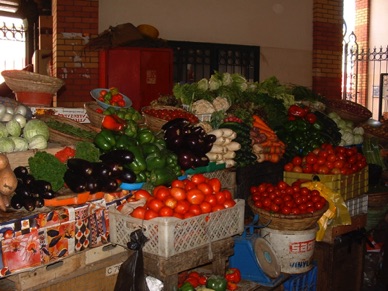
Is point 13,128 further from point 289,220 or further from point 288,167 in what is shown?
point 288,167

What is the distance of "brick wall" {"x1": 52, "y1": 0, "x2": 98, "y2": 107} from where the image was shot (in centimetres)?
794

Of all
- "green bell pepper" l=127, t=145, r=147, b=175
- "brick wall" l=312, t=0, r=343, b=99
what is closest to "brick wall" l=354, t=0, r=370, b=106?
"brick wall" l=312, t=0, r=343, b=99

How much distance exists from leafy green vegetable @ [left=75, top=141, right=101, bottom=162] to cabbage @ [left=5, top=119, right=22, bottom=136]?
21.4 inches

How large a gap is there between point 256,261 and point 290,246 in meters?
0.52

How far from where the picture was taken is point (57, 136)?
461 cm

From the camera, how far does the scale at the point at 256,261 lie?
4.54 metres

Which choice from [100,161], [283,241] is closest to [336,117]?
[283,241]

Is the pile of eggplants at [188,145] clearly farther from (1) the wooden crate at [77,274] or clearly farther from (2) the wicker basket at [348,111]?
(2) the wicker basket at [348,111]

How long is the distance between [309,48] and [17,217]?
9.09 meters

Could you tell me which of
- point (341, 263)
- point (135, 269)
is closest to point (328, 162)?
point (341, 263)

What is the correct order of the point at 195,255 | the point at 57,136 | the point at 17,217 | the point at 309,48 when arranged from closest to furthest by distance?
the point at 17,217
the point at 195,255
the point at 57,136
the point at 309,48

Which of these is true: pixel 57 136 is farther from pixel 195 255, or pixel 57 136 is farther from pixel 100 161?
pixel 195 255

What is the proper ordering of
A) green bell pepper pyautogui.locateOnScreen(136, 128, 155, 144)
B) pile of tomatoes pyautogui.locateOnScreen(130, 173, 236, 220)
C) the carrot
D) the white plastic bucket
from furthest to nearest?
the carrot < the white plastic bucket < green bell pepper pyautogui.locateOnScreen(136, 128, 155, 144) < pile of tomatoes pyautogui.locateOnScreen(130, 173, 236, 220)

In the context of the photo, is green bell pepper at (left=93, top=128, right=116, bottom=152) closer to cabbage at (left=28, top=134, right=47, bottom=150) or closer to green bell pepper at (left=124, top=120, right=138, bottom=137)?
green bell pepper at (left=124, top=120, right=138, bottom=137)
